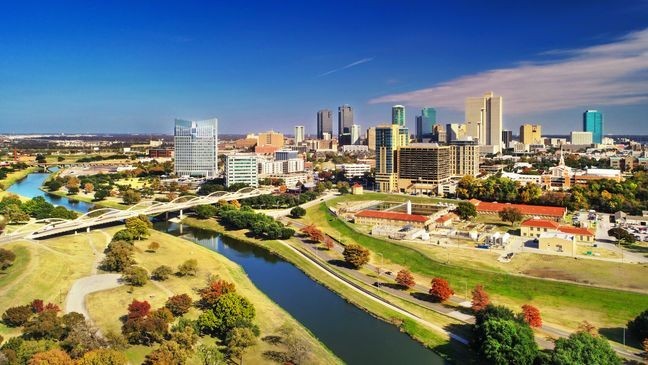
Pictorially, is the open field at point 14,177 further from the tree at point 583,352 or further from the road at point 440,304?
the tree at point 583,352

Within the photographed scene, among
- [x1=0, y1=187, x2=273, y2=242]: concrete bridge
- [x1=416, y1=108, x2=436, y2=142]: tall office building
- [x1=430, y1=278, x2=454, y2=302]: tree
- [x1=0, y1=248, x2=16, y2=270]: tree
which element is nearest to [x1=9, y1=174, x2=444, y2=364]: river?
[x1=430, y1=278, x2=454, y2=302]: tree

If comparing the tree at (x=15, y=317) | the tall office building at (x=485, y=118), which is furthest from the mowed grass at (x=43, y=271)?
the tall office building at (x=485, y=118)

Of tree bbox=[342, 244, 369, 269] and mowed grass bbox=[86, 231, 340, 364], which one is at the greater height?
tree bbox=[342, 244, 369, 269]

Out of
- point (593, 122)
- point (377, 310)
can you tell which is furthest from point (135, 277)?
point (593, 122)

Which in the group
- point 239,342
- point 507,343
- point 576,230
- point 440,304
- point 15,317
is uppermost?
point 576,230

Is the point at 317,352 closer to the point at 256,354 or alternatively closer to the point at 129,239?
the point at 256,354

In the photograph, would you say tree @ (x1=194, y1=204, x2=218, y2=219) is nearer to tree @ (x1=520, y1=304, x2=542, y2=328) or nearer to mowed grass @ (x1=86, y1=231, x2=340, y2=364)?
mowed grass @ (x1=86, y1=231, x2=340, y2=364)

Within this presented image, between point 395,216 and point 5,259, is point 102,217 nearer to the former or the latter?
point 5,259
